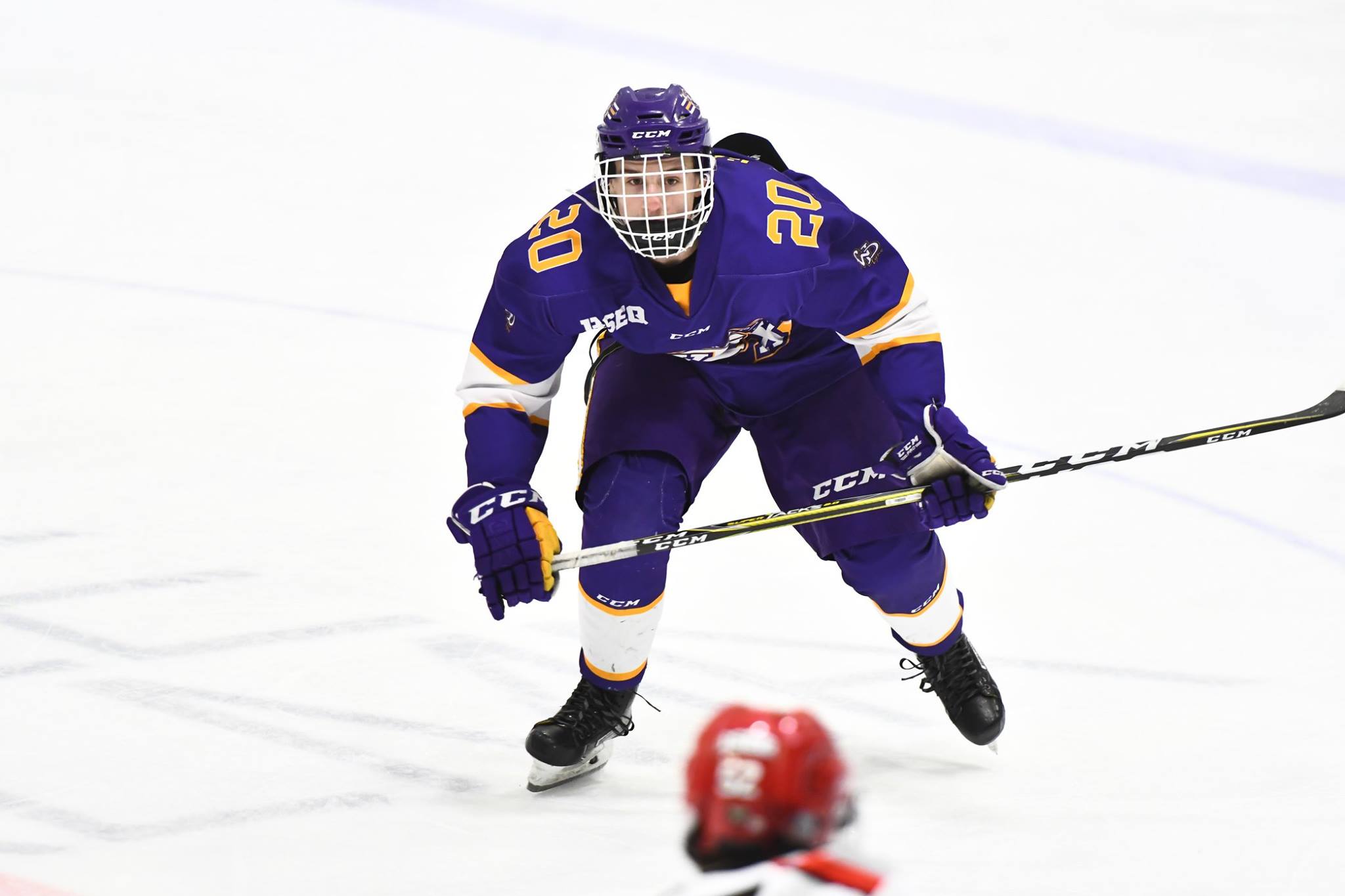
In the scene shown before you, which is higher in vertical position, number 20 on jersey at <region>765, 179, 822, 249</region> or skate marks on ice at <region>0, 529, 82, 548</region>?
number 20 on jersey at <region>765, 179, 822, 249</region>

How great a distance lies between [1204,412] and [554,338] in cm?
280

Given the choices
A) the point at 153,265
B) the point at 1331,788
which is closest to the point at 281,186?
the point at 153,265

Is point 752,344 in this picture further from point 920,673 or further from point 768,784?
point 768,784

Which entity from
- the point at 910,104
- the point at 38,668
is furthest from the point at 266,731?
the point at 910,104

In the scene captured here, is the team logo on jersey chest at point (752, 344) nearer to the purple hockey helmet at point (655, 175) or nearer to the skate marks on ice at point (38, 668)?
the purple hockey helmet at point (655, 175)

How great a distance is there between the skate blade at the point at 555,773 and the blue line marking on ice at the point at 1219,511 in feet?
5.18

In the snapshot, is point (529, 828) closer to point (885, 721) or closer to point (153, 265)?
point (885, 721)

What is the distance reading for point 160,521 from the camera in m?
4.59

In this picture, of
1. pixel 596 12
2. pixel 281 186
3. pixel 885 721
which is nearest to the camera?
pixel 885 721

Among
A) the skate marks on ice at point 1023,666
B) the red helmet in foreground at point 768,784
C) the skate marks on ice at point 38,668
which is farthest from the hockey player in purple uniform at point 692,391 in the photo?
the red helmet in foreground at point 768,784

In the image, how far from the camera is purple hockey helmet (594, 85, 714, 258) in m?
3.10

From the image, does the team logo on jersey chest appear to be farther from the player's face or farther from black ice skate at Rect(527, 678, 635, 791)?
black ice skate at Rect(527, 678, 635, 791)

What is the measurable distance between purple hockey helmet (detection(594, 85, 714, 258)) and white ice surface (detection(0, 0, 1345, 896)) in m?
1.06

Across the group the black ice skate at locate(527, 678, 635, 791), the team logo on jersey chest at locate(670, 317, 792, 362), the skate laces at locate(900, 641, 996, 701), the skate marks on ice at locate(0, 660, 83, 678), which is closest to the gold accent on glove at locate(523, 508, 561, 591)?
the black ice skate at locate(527, 678, 635, 791)
